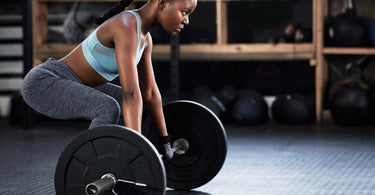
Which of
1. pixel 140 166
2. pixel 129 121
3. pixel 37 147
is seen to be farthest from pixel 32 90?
pixel 37 147

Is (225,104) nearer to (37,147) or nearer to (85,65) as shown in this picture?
(37,147)

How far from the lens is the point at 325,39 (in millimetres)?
4602

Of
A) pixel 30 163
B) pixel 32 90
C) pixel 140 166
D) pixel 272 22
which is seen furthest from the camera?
pixel 272 22

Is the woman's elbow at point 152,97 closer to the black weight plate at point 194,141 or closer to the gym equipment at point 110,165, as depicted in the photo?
the black weight plate at point 194,141

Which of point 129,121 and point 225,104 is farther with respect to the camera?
point 225,104

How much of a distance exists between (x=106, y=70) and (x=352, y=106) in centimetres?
277

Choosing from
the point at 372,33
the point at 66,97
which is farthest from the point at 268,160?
the point at 372,33

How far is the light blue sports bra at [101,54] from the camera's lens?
183 centimetres

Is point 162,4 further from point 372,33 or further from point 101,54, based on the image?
point 372,33

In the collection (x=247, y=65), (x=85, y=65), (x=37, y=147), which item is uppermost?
(x=85, y=65)

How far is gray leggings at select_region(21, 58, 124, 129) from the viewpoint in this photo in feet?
5.70

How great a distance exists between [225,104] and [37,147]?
64.6 inches

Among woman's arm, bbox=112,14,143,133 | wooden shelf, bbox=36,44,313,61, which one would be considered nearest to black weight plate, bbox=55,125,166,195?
woman's arm, bbox=112,14,143,133

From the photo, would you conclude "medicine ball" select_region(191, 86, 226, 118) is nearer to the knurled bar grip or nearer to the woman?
the woman
